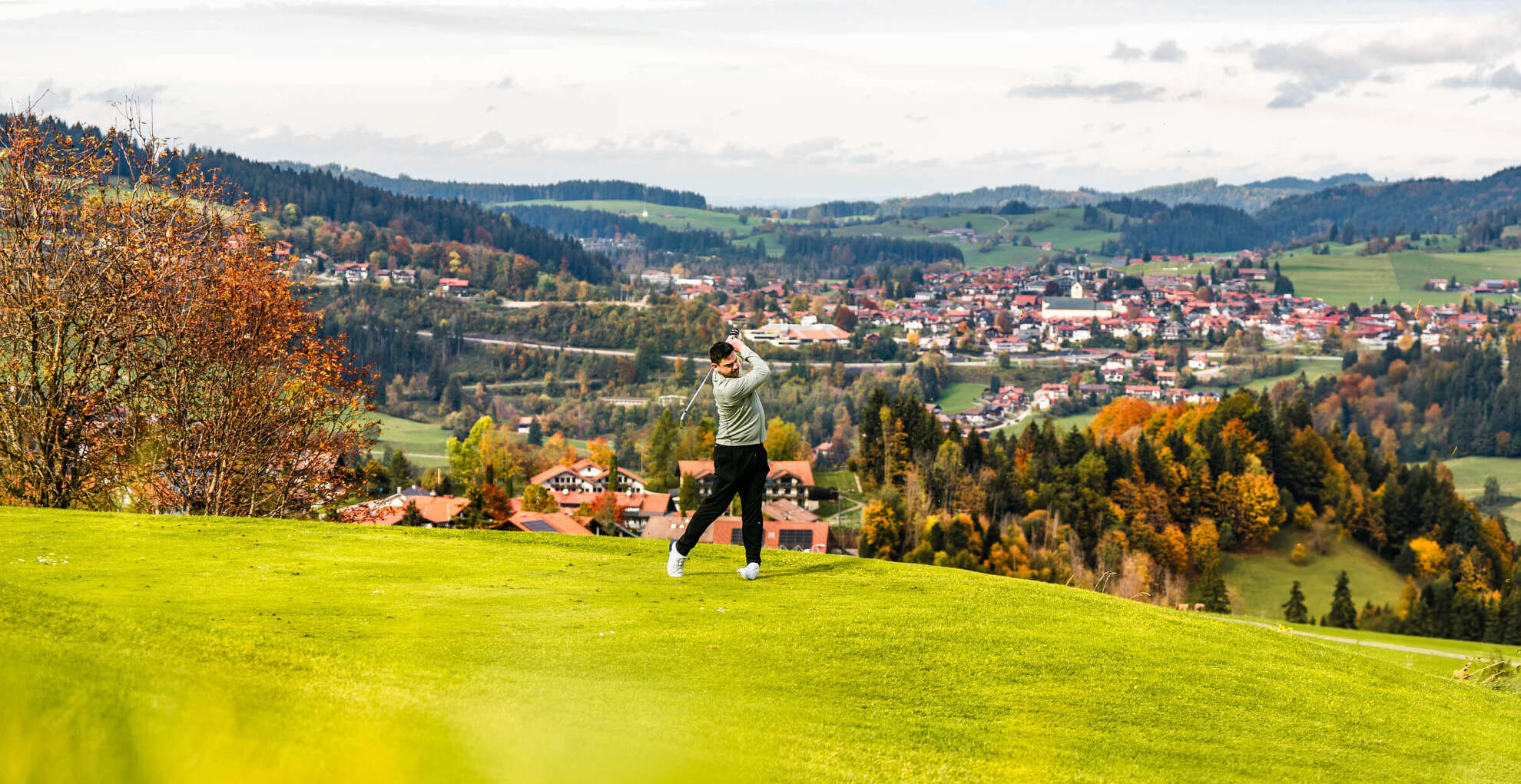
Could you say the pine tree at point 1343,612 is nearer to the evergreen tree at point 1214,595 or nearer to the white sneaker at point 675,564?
the evergreen tree at point 1214,595

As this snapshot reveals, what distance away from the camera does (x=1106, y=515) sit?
75.1 meters

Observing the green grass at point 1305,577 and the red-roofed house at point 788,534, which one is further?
the green grass at point 1305,577

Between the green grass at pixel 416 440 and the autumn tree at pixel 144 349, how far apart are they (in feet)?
256

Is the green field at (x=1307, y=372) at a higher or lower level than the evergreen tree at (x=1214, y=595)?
higher

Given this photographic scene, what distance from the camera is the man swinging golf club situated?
1113cm

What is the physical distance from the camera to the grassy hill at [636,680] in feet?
20.2

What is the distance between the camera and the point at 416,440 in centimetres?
11869

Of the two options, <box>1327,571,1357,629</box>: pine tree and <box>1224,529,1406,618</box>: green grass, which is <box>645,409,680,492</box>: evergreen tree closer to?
<box>1224,529,1406,618</box>: green grass

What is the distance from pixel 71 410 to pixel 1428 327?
714 ft

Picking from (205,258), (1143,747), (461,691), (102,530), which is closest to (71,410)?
(205,258)

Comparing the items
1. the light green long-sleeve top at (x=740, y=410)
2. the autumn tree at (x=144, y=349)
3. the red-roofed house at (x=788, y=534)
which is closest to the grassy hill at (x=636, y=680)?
the light green long-sleeve top at (x=740, y=410)

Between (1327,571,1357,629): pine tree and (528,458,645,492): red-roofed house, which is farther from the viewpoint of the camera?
(528,458,645,492): red-roofed house

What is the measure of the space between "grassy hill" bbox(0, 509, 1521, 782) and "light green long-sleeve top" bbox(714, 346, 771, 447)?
1442 mm

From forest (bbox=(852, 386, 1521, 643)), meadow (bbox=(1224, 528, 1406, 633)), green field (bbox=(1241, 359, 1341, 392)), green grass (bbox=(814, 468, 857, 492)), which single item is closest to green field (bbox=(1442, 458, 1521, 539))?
forest (bbox=(852, 386, 1521, 643))
